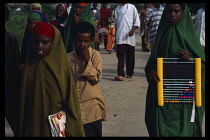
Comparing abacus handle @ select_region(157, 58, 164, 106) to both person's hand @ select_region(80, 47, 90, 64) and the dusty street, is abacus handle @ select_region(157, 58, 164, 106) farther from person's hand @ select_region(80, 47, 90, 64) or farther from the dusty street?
the dusty street

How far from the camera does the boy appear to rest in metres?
5.05

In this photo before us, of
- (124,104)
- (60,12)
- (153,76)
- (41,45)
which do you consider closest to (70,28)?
(60,12)

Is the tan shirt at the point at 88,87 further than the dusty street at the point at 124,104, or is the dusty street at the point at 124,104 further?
the dusty street at the point at 124,104

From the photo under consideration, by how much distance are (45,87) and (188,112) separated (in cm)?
158

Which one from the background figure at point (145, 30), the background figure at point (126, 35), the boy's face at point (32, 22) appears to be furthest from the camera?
the background figure at point (145, 30)

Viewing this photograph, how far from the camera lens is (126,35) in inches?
432

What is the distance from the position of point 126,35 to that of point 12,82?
5339 millimetres

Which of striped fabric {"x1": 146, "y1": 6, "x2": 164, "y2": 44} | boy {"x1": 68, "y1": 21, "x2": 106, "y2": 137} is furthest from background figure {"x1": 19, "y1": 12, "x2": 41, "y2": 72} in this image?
striped fabric {"x1": 146, "y1": 6, "x2": 164, "y2": 44}

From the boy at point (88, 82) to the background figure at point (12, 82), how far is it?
41.1 inches

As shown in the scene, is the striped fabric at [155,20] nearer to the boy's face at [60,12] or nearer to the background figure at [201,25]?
the background figure at [201,25]

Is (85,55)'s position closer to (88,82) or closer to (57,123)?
(88,82)

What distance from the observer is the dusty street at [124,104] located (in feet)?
22.5

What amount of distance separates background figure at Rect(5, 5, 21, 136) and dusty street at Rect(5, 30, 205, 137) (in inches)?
32.4

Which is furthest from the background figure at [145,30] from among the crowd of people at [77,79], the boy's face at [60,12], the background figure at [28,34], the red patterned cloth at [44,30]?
the red patterned cloth at [44,30]
